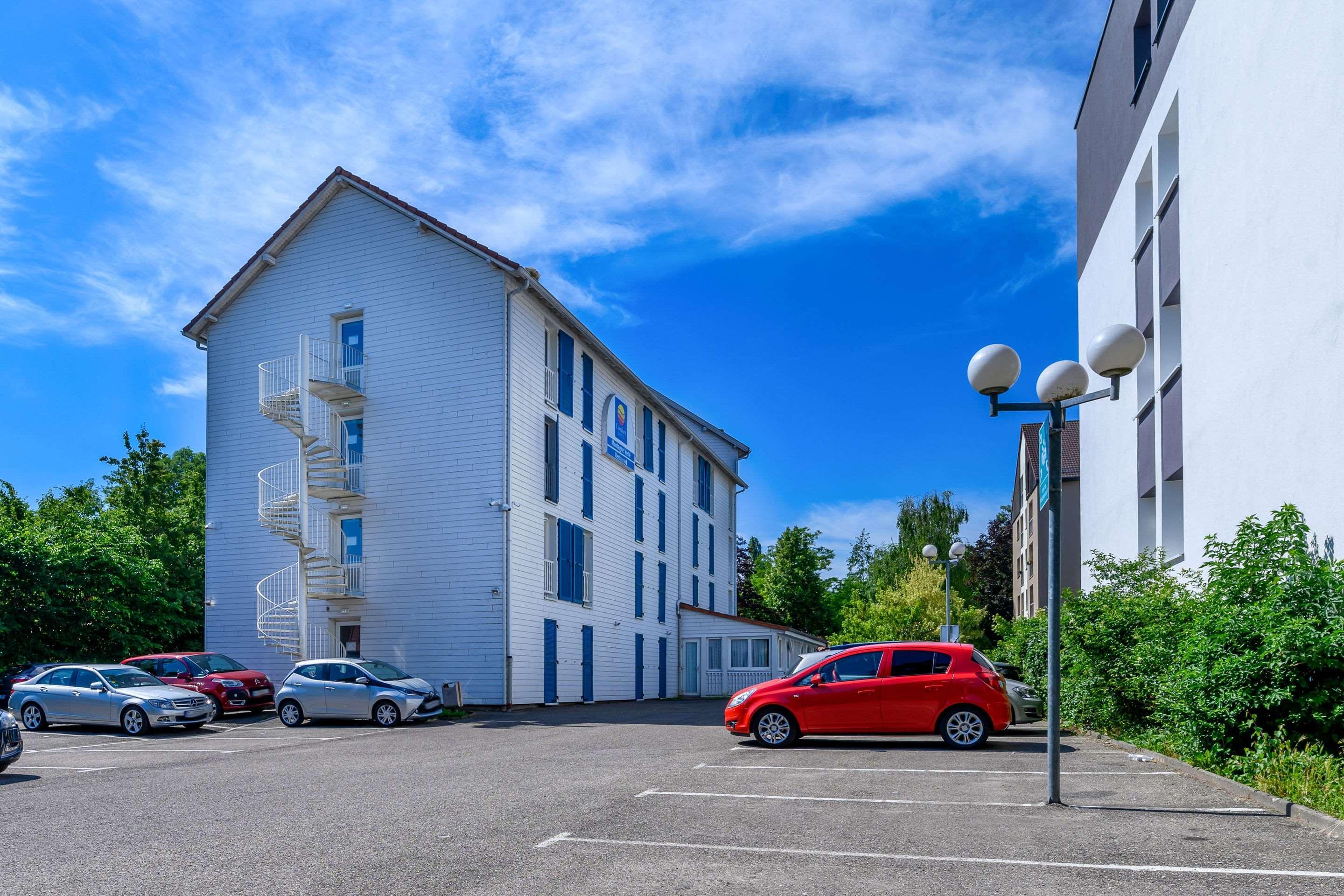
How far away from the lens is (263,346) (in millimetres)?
29797

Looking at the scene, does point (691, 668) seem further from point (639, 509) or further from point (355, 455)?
point (355, 455)

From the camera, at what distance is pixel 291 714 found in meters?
21.7

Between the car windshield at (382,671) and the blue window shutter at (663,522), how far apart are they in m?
18.3

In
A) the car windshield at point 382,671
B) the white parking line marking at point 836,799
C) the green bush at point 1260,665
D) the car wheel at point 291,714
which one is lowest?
the car wheel at point 291,714

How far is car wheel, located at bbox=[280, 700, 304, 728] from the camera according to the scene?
21625 mm

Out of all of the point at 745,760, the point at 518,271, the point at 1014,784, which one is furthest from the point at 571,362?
the point at 1014,784

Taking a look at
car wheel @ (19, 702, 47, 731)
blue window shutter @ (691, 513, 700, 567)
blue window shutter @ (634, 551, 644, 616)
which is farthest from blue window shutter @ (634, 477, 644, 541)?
car wheel @ (19, 702, 47, 731)

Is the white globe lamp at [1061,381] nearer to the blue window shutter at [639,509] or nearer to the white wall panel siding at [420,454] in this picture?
the white wall panel siding at [420,454]

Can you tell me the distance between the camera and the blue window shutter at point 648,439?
38.3 meters

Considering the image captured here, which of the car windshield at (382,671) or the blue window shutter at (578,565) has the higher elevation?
the blue window shutter at (578,565)

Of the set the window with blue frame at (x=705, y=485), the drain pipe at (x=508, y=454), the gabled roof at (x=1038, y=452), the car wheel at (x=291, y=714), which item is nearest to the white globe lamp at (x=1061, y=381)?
the car wheel at (x=291, y=714)

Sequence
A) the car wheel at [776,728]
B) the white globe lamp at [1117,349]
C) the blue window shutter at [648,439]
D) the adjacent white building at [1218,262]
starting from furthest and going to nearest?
the blue window shutter at [648,439], the car wheel at [776,728], the adjacent white building at [1218,262], the white globe lamp at [1117,349]

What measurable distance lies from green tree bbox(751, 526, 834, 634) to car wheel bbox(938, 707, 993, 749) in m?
38.3

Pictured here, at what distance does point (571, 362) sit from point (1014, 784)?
22.0 metres
